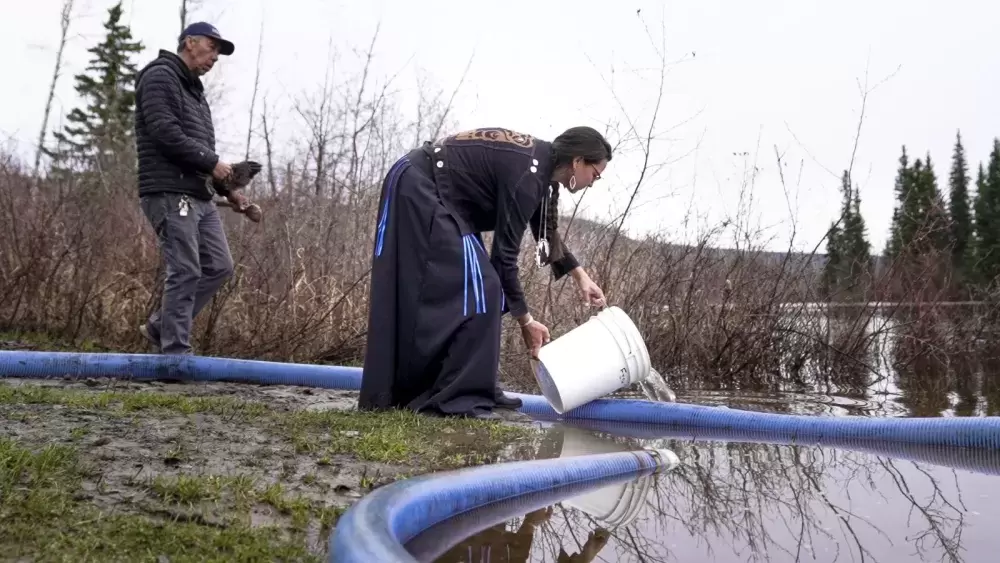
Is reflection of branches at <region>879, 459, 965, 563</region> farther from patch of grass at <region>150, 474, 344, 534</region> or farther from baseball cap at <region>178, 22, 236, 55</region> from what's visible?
baseball cap at <region>178, 22, 236, 55</region>

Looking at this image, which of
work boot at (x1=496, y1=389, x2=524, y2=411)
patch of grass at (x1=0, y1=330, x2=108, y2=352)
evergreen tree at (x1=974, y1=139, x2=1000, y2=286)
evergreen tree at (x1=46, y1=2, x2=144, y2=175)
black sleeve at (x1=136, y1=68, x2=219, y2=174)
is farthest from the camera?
evergreen tree at (x1=974, y1=139, x2=1000, y2=286)

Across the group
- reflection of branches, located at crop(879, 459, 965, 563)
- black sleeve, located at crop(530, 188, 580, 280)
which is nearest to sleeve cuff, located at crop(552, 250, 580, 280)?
black sleeve, located at crop(530, 188, 580, 280)

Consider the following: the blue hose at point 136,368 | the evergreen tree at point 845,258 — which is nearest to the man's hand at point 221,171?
the blue hose at point 136,368

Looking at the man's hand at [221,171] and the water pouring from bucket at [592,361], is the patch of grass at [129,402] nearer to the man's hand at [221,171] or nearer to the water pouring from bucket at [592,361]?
the water pouring from bucket at [592,361]

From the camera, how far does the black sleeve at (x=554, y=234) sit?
4426mm

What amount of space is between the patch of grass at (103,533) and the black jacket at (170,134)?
9.36ft

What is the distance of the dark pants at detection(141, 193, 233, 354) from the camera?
197 inches

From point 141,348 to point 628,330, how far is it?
3997 millimetres

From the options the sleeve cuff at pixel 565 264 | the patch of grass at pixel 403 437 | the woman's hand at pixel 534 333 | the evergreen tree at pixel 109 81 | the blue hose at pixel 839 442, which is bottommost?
the patch of grass at pixel 403 437

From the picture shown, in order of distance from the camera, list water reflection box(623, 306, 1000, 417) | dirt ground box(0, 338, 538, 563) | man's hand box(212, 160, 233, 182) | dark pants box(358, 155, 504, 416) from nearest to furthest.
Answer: dirt ground box(0, 338, 538, 563) < dark pants box(358, 155, 504, 416) < man's hand box(212, 160, 233, 182) < water reflection box(623, 306, 1000, 417)

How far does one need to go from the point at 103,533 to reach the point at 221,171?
3362 mm

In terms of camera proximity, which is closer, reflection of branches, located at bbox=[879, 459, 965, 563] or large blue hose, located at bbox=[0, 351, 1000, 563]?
large blue hose, located at bbox=[0, 351, 1000, 563]

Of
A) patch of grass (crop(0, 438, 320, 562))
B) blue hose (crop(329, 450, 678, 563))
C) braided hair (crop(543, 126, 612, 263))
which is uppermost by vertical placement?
braided hair (crop(543, 126, 612, 263))

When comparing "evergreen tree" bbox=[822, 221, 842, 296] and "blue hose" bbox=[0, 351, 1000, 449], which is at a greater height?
"evergreen tree" bbox=[822, 221, 842, 296]
